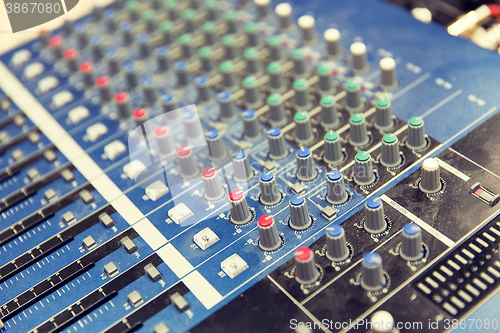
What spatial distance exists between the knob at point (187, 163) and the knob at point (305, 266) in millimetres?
1052

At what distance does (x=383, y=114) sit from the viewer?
12.8ft

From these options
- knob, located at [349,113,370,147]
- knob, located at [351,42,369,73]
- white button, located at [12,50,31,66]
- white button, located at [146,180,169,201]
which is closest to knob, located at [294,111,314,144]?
knob, located at [349,113,370,147]

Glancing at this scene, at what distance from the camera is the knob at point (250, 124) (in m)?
4.05

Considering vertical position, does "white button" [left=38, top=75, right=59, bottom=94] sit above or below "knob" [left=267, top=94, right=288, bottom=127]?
below

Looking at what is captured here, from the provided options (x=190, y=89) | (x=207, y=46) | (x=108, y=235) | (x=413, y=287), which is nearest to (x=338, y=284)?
(x=413, y=287)

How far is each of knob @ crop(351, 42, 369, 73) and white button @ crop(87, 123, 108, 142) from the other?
192 centimetres

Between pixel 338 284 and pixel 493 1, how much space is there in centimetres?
298

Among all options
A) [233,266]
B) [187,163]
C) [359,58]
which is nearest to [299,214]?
[233,266]

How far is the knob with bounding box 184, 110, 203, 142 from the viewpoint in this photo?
4.17m

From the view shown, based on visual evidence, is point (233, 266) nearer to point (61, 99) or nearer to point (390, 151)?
point (390, 151)

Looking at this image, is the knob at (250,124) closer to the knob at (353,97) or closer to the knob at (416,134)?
the knob at (353,97)

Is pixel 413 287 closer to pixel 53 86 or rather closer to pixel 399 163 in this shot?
pixel 399 163

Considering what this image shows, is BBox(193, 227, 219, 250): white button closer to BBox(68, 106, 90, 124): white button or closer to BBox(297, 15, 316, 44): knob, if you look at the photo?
BBox(68, 106, 90, 124): white button

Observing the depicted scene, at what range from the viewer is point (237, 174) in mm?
3762
